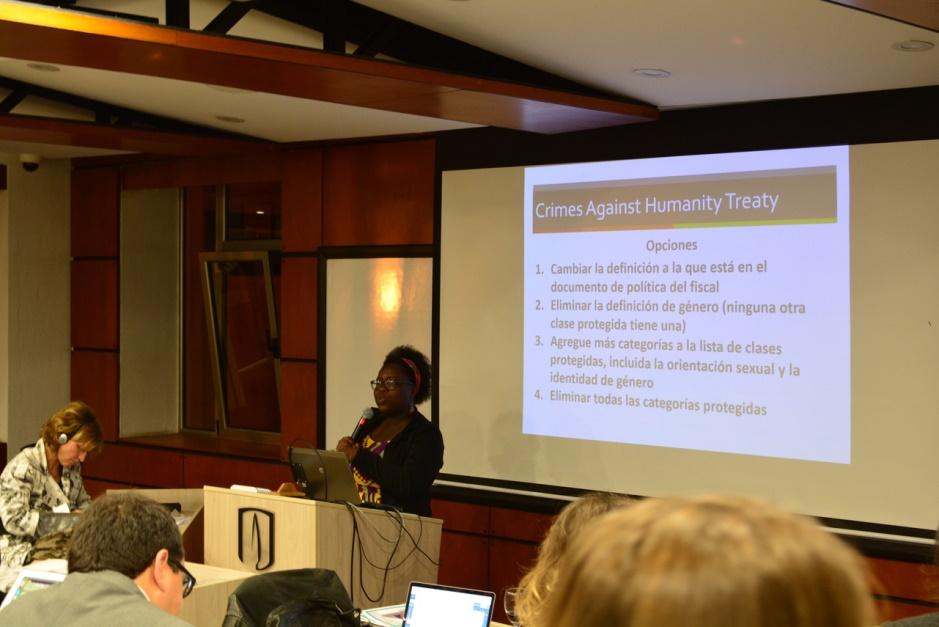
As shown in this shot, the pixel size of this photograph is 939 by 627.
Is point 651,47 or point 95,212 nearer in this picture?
point 651,47

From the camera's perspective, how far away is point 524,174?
625 centimetres

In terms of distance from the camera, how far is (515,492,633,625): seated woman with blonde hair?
2.29 meters

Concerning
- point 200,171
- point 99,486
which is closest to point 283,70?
point 200,171

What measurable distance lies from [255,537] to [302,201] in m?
3.26

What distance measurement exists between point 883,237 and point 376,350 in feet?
10.6

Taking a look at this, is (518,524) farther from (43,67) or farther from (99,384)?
(99,384)

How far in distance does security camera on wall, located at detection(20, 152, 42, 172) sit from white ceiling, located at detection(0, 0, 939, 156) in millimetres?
2505

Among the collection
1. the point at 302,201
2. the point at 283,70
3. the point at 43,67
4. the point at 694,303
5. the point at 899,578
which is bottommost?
the point at 899,578

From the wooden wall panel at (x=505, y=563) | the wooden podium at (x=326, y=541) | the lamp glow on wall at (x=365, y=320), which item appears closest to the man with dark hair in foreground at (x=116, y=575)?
the wooden podium at (x=326, y=541)

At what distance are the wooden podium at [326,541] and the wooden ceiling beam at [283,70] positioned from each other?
1761 millimetres

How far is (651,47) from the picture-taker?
4449 mm

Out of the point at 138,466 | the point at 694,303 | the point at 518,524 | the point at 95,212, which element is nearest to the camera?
the point at 694,303

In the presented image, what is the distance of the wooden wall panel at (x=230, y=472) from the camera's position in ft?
24.4

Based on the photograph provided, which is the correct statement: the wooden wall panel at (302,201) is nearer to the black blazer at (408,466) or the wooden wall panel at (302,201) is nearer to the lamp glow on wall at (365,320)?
the lamp glow on wall at (365,320)
